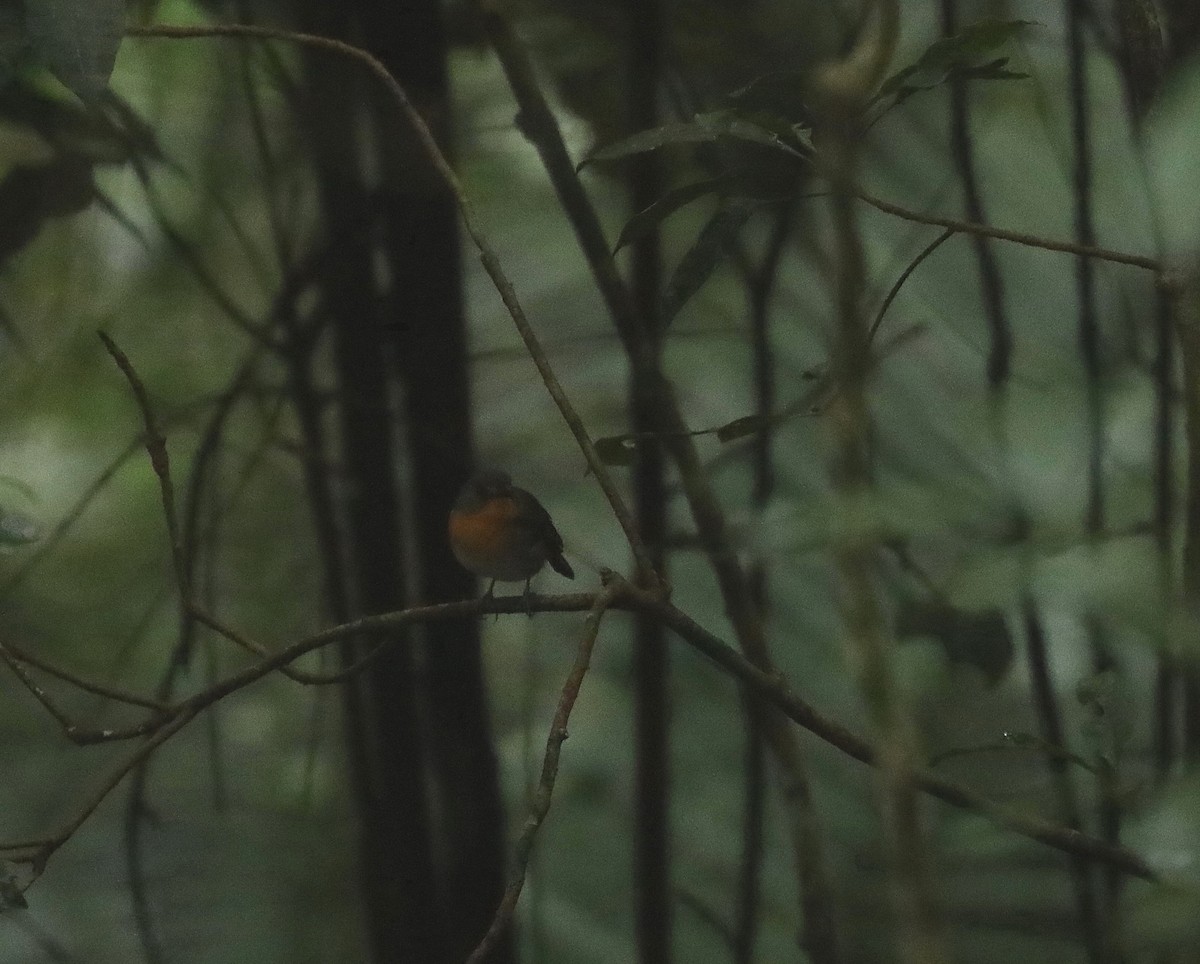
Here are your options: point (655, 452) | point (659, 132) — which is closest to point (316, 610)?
point (655, 452)

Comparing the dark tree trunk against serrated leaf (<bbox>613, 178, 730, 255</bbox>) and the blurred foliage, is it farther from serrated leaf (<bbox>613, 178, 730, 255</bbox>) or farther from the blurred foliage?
serrated leaf (<bbox>613, 178, 730, 255</bbox>)

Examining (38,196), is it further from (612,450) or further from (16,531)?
(612,450)

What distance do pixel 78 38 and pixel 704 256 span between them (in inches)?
12.2

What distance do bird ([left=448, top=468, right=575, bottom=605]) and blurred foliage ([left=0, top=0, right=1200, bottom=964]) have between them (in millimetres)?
81

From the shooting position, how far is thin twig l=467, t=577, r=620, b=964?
551 millimetres

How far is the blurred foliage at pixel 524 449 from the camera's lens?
1.01 meters

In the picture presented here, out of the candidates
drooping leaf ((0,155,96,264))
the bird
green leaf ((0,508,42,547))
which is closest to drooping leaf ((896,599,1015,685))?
the bird

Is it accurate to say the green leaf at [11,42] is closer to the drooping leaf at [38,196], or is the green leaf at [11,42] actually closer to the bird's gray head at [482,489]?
the drooping leaf at [38,196]

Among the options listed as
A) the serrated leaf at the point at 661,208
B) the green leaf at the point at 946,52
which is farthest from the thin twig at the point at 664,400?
the green leaf at the point at 946,52

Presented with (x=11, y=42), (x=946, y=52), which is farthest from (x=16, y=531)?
(x=946, y=52)

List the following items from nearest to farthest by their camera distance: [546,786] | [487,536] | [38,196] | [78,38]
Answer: [546,786] → [78,38] → [487,536] → [38,196]

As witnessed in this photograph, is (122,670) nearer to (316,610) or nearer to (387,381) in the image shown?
(316,610)

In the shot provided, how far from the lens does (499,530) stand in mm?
919

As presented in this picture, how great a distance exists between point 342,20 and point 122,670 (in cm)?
48
